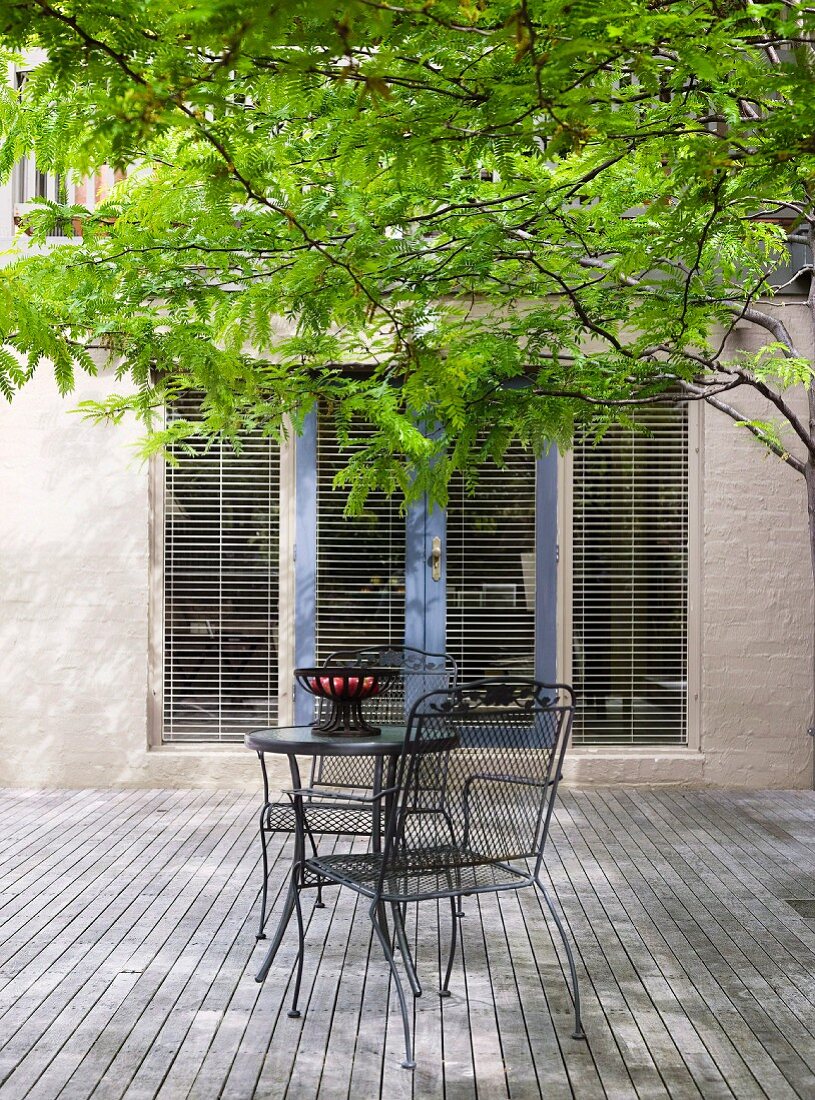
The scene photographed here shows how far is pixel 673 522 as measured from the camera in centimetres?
998

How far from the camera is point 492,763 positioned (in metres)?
4.64

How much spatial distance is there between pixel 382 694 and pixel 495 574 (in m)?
3.56

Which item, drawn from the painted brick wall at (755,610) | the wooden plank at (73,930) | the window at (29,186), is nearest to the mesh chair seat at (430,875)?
the wooden plank at (73,930)

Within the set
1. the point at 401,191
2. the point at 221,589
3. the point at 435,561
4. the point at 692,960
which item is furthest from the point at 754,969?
the point at 221,589

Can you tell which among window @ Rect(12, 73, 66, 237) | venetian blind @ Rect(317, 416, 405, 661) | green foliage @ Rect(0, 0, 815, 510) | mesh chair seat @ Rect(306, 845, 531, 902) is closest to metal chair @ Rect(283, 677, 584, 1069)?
mesh chair seat @ Rect(306, 845, 531, 902)

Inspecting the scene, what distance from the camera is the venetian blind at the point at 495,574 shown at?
389 inches

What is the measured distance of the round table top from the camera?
4.95 metres

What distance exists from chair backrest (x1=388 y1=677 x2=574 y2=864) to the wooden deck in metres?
0.63

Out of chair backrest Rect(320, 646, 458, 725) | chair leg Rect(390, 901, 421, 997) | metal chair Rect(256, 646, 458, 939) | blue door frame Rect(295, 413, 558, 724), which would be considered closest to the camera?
chair leg Rect(390, 901, 421, 997)

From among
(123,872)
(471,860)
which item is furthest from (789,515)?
(471,860)

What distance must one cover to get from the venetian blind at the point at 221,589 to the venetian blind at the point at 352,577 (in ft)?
1.20

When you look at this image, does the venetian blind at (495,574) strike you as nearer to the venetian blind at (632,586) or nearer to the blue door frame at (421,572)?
the blue door frame at (421,572)

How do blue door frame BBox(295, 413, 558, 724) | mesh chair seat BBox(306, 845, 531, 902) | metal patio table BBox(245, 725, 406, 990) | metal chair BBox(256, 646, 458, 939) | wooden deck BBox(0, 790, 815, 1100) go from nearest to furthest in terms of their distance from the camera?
wooden deck BBox(0, 790, 815, 1100), mesh chair seat BBox(306, 845, 531, 902), metal patio table BBox(245, 725, 406, 990), metal chair BBox(256, 646, 458, 939), blue door frame BBox(295, 413, 558, 724)

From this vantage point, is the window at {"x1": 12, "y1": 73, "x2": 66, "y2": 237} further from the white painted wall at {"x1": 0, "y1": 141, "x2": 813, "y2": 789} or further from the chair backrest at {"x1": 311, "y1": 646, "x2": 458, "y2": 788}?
the chair backrest at {"x1": 311, "y1": 646, "x2": 458, "y2": 788}
